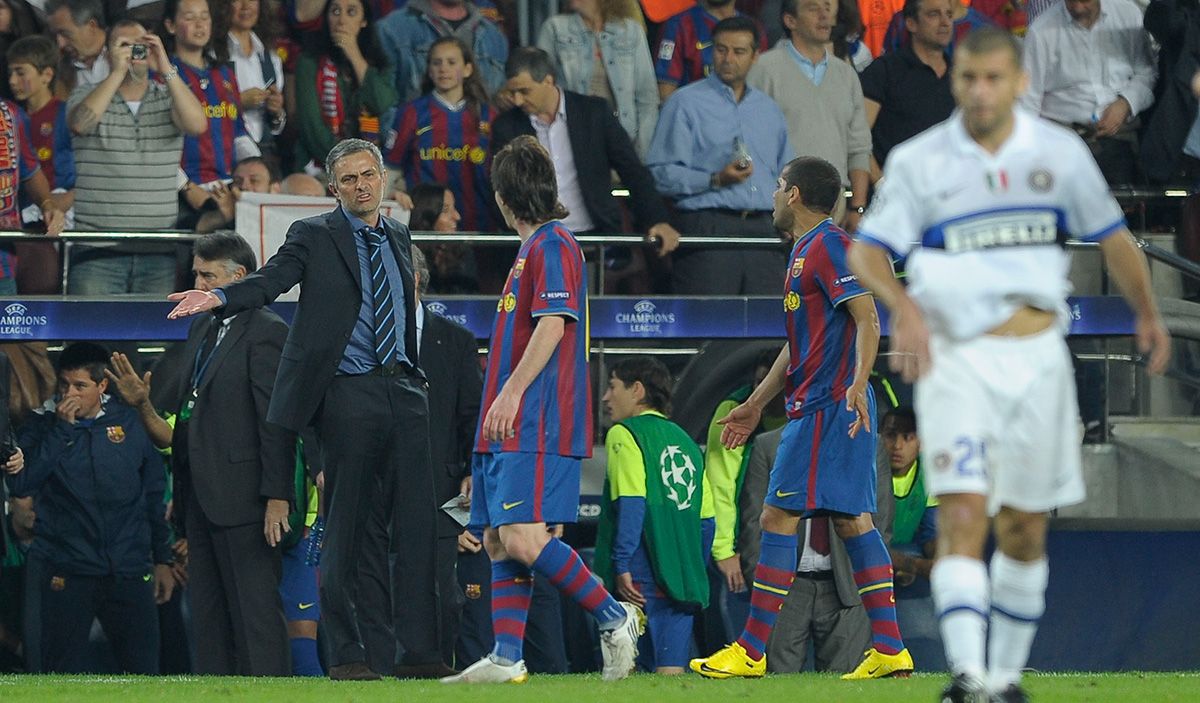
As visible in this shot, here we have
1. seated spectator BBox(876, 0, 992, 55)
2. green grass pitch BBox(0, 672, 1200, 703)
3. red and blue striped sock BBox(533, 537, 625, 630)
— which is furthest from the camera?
seated spectator BBox(876, 0, 992, 55)

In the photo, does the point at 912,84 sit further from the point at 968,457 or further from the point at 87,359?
the point at 968,457

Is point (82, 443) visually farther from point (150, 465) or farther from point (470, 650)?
point (470, 650)

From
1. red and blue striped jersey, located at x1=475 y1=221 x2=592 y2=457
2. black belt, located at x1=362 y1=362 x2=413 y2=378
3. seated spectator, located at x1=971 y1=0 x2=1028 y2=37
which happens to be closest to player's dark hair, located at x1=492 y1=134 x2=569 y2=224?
red and blue striped jersey, located at x1=475 y1=221 x2=592 y2=457

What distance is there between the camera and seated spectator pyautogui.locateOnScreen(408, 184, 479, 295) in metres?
11.9

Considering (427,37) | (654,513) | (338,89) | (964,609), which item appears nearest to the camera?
(964,609)

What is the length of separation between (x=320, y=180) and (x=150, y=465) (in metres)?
2.26

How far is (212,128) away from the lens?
11945 mm

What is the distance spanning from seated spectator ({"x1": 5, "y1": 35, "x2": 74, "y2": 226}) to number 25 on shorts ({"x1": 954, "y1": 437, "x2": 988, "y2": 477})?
25.9 ft

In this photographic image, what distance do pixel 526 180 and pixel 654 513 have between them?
3332 millimetres

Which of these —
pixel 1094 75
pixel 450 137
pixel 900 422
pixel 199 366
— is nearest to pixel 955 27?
pixel 1094 75

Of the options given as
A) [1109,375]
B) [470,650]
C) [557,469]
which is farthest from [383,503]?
[1109,375]

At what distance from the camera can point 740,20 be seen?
12336 mm

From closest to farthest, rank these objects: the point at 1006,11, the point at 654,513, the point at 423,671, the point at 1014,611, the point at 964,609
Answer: the point at 964,609 < the point at 1014,611 < the point at 423,671 < the point at 654,513 < the point at 1006,11

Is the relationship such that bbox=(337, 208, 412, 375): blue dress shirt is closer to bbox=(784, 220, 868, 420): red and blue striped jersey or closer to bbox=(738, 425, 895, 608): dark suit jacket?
bbox=(784, 220, 868, 420): red and blue striped jersey
